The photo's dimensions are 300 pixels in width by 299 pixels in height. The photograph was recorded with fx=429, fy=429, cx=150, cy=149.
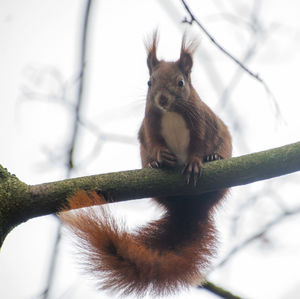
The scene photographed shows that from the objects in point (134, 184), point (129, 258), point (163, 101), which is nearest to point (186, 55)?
point (163, 101)

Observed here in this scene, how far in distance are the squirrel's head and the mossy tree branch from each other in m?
0.81

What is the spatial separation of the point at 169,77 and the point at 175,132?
1.44 feet

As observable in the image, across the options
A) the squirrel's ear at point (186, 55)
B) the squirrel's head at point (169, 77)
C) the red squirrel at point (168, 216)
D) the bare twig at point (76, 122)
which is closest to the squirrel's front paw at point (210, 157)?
the red squirrel at point (168, 216)

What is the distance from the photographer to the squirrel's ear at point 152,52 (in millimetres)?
3565

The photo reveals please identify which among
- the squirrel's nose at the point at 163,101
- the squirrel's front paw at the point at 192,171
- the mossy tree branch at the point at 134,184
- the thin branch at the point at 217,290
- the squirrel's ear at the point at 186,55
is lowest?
the thin branch at the point at 217,290

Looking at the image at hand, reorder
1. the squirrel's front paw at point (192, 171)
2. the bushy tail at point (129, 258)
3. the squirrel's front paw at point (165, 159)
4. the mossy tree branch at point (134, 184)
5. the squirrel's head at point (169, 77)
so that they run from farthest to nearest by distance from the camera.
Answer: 1. the squirrel's head at point (169, 77)
2. the squirrel's front paw at point (165, 159)
3. the squirrel's front paw at point (192, 171)
4. the bushy tail at point (129, 258)
5. the mossy tree branch at point (134, 184)

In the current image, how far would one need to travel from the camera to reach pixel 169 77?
10.5 feet

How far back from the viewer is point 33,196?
2.01m

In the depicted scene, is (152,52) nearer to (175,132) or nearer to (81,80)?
(175,132)

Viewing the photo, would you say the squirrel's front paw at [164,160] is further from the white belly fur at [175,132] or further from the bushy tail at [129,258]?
the bushy tail at [129,258]

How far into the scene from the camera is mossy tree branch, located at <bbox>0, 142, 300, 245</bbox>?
6.52 feet

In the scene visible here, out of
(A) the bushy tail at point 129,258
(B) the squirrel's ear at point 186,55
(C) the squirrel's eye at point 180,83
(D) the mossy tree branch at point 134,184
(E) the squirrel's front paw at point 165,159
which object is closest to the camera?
(D) the mossy tree branch at point 134,184

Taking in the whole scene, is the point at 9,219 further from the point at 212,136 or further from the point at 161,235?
the point at 212,136

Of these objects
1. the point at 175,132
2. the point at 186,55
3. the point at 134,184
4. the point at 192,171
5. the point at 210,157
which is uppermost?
the point at 186,55
